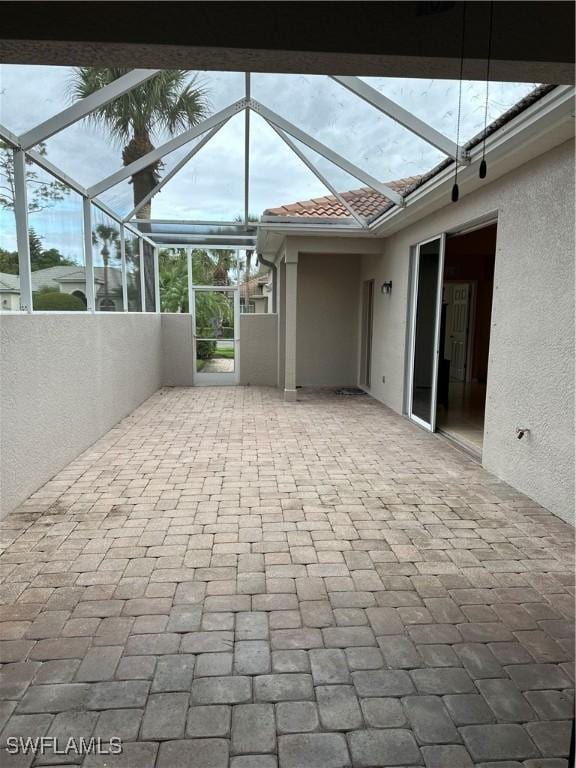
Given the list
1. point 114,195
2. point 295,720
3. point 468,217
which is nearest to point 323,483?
point 295,720

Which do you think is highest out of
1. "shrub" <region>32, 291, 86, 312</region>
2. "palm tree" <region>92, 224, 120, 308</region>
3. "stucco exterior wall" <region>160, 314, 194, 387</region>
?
"palm tree" <region>92, 224, 120, 308</region>

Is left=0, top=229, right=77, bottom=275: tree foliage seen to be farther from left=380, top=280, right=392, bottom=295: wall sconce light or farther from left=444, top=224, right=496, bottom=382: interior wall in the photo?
left=444, top=224, right=496, bottom=382: interior wall

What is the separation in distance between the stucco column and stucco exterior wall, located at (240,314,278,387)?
2.19 m

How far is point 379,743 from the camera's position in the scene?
5.88ft

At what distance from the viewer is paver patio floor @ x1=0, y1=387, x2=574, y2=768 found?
1.83 metres

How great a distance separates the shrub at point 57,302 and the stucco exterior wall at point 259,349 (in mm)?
5314

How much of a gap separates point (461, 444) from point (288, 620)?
12.9 ft

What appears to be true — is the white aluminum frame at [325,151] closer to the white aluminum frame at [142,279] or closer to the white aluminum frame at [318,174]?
the white aluminum frame at [318,174]

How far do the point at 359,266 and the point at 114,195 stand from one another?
5376 millimetres

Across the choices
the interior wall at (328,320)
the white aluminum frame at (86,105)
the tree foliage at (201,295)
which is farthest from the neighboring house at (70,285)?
the interior wall at (328,320)

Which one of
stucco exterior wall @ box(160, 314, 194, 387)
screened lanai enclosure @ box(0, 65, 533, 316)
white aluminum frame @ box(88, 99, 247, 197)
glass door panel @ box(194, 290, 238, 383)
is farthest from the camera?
glass door panel @ box(194, 290, 238, 383)

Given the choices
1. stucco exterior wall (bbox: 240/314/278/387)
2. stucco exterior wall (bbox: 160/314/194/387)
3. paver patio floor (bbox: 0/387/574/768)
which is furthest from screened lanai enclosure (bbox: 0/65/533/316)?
stucco exterior wall (bbox: 240/314/278/387)

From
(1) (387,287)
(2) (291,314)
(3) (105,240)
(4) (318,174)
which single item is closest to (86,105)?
(3) (105,240)

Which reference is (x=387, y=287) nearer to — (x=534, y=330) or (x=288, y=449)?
(x=288, y=449)
